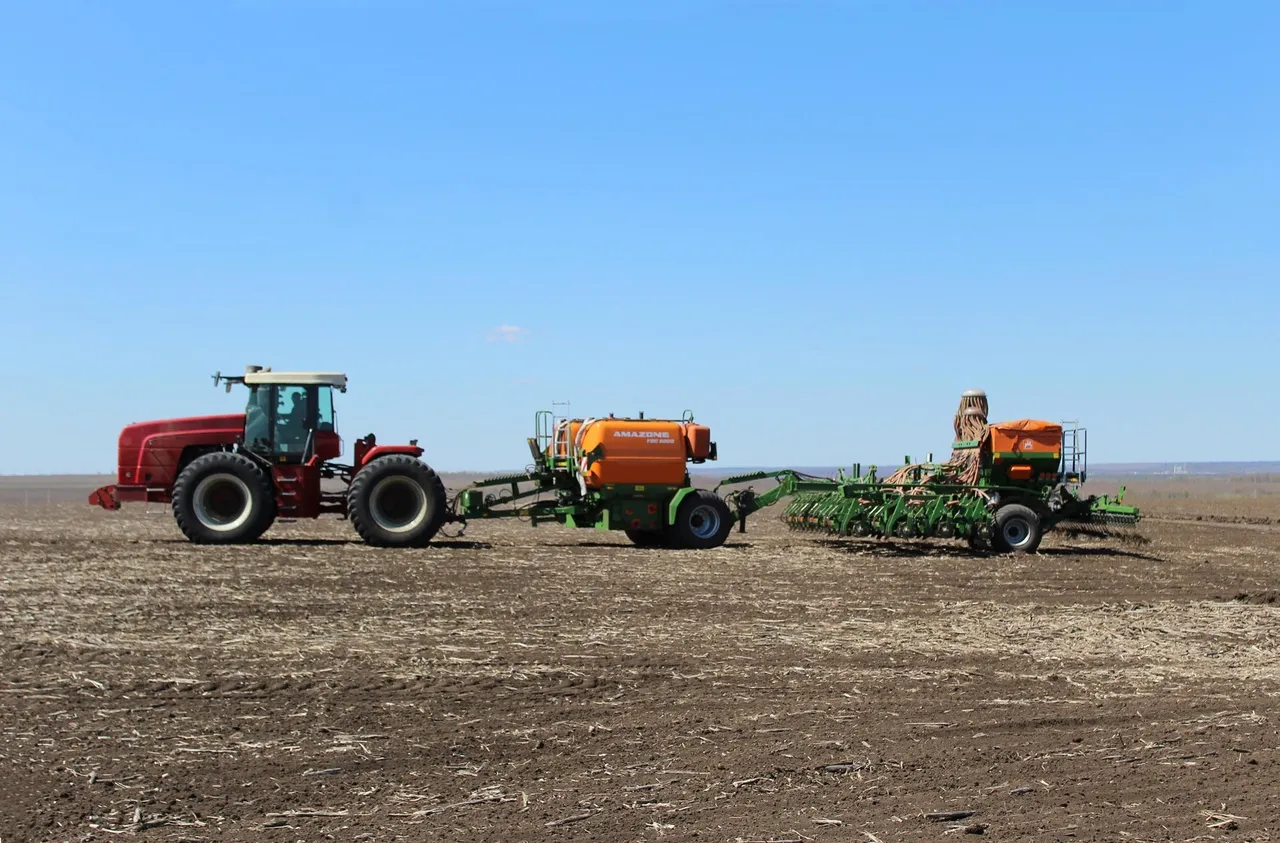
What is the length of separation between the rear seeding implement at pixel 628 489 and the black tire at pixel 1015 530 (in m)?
4.22

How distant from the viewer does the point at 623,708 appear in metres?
8.15

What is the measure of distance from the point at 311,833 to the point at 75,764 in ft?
5.56

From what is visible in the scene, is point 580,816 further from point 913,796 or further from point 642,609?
point 642,609

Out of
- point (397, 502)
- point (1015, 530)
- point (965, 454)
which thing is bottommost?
point (1015, 530)

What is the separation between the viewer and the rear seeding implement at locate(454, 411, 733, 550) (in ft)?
67.9

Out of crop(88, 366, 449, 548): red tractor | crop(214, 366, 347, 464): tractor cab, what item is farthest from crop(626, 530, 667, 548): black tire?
crop(214, 366, 347, 464): tractor cab

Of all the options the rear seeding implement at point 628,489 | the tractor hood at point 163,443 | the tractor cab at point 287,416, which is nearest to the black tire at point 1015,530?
the rear seeding implement at point 628,489

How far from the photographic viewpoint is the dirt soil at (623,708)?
19.6 feet

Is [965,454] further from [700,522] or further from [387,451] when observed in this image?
[387,451]

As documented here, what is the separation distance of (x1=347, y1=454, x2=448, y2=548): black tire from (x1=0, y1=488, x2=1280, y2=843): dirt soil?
337 centimetres

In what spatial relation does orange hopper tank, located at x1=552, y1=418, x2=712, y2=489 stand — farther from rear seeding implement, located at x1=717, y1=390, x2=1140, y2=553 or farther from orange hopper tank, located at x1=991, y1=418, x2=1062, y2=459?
orange hopper tank, located at x1=991, y1=418, x2=1062, y2=459

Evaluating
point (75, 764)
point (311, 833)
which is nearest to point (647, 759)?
point (311, 833)

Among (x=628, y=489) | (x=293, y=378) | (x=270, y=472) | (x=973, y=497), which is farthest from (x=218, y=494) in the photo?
(x=973, y=497)

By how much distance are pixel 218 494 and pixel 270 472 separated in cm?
81
